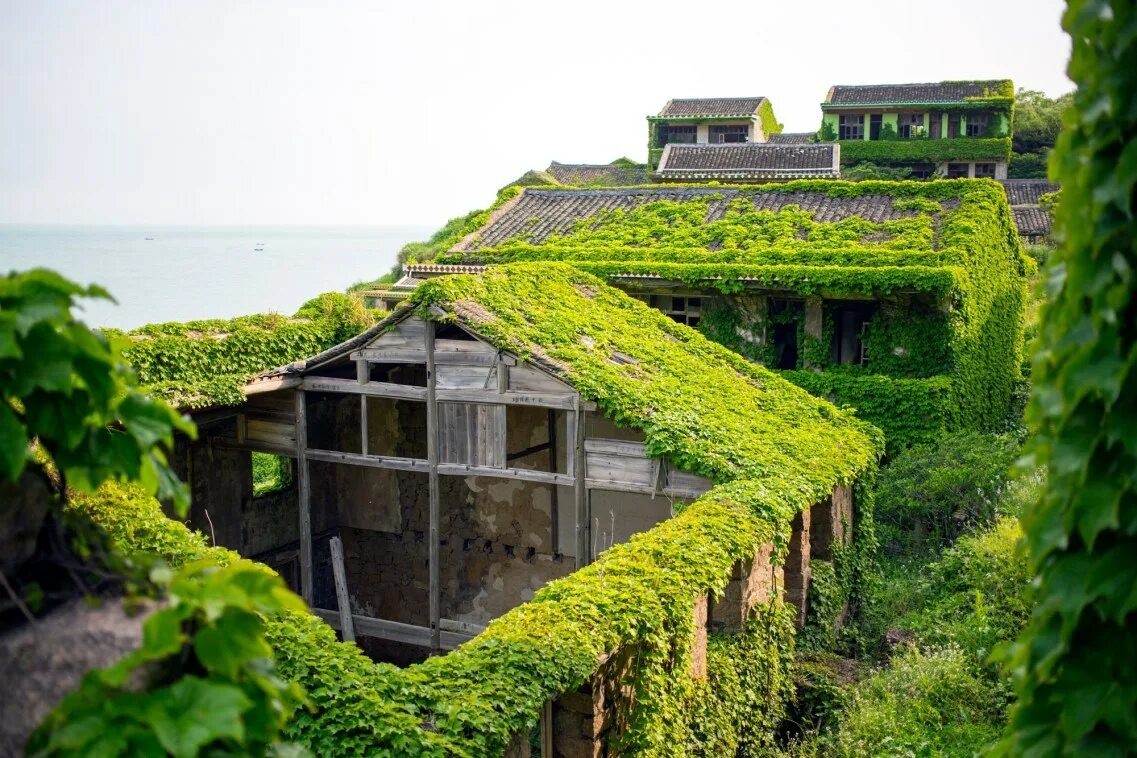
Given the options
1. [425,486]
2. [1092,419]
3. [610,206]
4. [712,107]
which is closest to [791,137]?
[712,107]

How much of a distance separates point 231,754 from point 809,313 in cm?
1916

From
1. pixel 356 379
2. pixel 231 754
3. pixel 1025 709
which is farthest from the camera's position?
pixel 356 379

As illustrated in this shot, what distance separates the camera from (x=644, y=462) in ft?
43.2

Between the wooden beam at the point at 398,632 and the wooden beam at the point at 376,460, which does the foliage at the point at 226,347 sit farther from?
the wooden beam at the point at 398,632

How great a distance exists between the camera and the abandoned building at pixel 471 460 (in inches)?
530

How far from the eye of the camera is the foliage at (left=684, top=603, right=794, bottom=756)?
9.98m

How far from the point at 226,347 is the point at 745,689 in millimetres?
8237

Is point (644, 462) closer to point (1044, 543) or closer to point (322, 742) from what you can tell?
point (322, 742)

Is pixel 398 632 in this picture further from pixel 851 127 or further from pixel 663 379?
pixel 851 127

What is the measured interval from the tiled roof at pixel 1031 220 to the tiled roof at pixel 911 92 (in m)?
6.99

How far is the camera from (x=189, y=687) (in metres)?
2.97

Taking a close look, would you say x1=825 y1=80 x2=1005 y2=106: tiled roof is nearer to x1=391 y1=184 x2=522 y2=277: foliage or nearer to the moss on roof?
x1=391 y1=184 x2=522 y2=277: foliage

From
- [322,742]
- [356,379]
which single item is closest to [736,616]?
[322,742]

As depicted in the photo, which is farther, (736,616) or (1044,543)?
(736,616)
